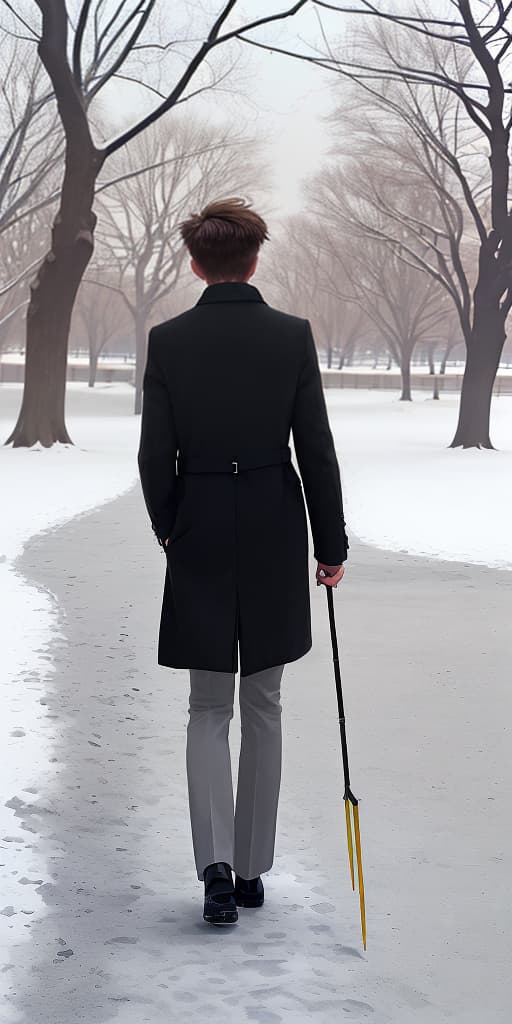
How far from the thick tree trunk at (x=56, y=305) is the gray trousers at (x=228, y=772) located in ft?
50.3

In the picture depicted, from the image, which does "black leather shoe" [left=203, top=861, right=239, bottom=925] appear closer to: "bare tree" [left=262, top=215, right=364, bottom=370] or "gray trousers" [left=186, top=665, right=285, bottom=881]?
"gray trousers" [left=186, top=665, right=285, bottom=881]

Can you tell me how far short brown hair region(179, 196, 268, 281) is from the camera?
10.1ft

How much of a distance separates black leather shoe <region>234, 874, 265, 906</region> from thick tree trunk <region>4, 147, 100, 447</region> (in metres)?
15.4

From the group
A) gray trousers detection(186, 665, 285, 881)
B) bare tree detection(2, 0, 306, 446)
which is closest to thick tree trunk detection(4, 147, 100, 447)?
bare tree detection(2, 0, 306, 446)

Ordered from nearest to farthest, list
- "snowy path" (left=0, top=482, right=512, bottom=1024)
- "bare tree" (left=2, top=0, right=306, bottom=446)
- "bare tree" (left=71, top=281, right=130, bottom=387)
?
"snowy path" (left=0, top=482, right=512, bottom=1024), "bare tree" (left=2, top=0, right=306, bottom=446), "bare tree" (left=71, top=281, right=130, bottom=387)

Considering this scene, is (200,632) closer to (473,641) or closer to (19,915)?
(19,915)

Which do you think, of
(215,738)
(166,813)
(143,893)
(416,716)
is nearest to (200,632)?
(215,738)

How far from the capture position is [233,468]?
3100 mm

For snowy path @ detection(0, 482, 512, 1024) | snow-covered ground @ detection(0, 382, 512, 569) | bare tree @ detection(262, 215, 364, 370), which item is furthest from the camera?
bare tree @ detection(262, 215, 364, 370)

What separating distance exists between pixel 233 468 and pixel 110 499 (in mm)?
9840

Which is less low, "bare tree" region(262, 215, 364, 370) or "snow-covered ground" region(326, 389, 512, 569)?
"bare tree" region(262, 215, 364, 370)

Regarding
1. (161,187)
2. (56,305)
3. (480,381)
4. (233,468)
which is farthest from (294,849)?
(161,187)

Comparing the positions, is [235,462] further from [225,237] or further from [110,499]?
[110,499]

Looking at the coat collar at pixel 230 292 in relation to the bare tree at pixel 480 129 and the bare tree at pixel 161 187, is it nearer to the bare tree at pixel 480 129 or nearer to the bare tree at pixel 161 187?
the bare tree at pixel 480 129
